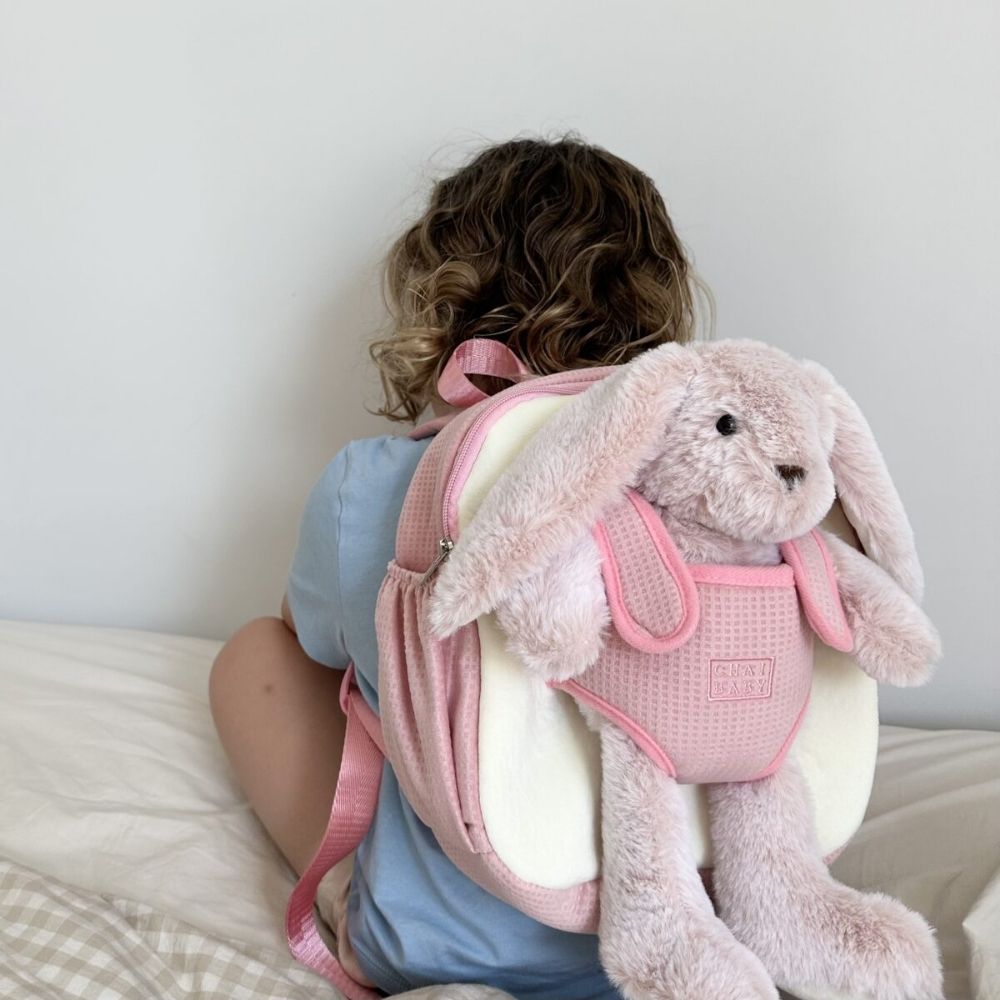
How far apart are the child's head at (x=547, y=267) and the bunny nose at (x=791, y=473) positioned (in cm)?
33

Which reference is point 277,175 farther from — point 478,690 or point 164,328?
point 478,690

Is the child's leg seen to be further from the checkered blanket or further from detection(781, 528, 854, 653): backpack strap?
detection(781, 528, 854, 653): backpack strap

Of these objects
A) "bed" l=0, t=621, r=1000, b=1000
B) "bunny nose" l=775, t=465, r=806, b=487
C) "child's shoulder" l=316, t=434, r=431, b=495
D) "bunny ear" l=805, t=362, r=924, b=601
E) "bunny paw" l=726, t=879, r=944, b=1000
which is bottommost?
"bed" l=0, t=621, r=1000, b=1000

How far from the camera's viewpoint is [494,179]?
0.92 meters

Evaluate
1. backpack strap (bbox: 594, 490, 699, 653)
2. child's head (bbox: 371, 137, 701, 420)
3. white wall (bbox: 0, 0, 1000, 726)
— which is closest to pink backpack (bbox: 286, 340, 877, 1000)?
backpack strap (bbox: 594, 490, 699, 653)

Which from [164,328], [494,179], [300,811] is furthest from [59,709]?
[494,179]

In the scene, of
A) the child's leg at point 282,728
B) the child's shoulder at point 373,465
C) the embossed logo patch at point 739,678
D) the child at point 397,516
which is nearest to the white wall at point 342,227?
the child at point 397,516

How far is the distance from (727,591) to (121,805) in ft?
2.07

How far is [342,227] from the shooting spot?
117 centimetres

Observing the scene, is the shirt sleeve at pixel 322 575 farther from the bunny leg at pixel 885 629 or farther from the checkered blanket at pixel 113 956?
the bunny leg at pixel 885 629

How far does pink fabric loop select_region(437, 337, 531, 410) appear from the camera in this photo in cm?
79

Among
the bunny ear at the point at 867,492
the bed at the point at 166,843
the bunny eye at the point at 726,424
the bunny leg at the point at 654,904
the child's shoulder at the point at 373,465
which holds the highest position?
the bunny eye at the point at 726,424

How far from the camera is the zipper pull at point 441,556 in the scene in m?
0.60

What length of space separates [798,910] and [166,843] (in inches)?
21.8
